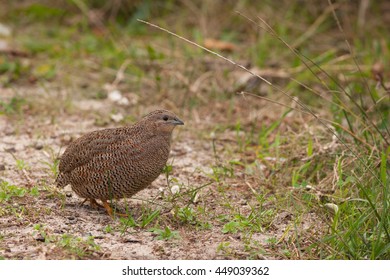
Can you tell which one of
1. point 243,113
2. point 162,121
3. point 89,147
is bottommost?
point 243,113

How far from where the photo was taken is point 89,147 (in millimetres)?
5504

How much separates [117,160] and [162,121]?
19.2 inches

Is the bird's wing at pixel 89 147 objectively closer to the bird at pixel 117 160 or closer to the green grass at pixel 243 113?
the bird at pixel 117 160

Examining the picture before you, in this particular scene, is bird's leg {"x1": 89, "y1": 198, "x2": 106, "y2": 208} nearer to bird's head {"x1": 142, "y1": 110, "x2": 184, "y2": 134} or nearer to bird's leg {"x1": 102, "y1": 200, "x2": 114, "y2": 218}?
bird's leg {"x1": 102, "y1": 200, "x2": 114, "y2": 218}

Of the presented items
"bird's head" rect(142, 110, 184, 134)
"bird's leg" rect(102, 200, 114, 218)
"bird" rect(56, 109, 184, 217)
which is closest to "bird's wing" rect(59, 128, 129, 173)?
"bird" rect(56, 109, 184, 217)

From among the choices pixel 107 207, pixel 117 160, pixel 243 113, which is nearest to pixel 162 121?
pixel 117 160

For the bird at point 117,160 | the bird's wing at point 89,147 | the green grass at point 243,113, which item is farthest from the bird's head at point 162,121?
the green grass at point 243,113

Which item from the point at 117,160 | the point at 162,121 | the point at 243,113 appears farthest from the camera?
the point at 243,113

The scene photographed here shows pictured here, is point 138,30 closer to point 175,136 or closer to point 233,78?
point 233,78

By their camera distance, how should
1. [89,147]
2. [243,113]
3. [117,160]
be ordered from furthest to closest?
[243,113] → [89,147] → [117,160]

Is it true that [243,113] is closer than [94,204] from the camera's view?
No

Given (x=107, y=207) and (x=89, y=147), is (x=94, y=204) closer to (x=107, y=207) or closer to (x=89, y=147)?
(x=107, y=207)

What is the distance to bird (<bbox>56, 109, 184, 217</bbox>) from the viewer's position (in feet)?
17.4
